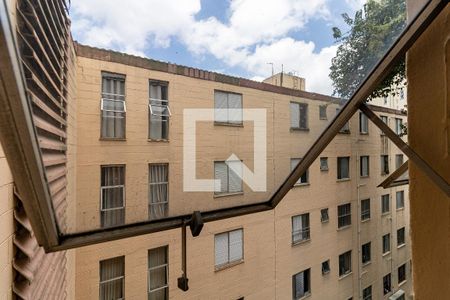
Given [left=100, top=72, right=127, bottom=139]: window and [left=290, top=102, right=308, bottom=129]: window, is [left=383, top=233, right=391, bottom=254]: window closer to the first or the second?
[left=290, top=102, right=308, bottom=129]: window

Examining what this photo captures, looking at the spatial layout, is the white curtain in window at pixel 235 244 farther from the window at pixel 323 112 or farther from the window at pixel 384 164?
the window at pixel 384 164

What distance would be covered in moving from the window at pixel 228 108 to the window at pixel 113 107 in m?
0.50

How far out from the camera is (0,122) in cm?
35

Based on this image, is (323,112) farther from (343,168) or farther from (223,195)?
(343,168)

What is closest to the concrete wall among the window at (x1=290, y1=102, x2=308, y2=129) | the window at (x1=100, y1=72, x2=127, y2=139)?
the window at (x1=290, y1=102, x2=308, y2=129)

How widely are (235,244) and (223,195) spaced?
406 centimetres

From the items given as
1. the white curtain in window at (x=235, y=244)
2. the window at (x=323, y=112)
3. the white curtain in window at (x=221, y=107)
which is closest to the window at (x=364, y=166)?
the white curtain in window at (x=235, y=244)

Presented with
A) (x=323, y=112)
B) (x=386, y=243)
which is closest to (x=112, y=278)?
(x=323, y=112)

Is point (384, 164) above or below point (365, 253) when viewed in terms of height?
above

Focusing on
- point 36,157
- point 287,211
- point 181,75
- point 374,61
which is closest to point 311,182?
point 287,211

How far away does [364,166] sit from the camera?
7.17 meters

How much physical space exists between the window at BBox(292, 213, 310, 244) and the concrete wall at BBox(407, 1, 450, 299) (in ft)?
17.1

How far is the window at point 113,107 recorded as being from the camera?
4.31 feet

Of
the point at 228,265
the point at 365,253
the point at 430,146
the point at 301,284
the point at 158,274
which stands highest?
the point at 430,146
